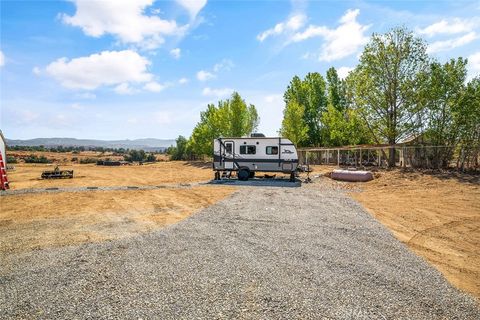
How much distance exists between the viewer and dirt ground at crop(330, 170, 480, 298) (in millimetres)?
7789

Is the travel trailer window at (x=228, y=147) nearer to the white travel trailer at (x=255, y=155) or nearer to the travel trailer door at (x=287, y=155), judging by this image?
the white travel trailer at (x=255, y=155)

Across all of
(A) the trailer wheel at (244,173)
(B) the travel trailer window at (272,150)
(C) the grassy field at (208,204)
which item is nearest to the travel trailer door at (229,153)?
(A) the trailer wheel at (244,173)

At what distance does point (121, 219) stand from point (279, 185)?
12.8m

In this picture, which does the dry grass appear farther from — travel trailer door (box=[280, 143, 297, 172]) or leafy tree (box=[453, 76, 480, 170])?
travel trailer door (box=[280, 143, 297, 172])

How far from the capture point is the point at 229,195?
1820 cm

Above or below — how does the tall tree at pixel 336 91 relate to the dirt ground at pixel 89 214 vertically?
above

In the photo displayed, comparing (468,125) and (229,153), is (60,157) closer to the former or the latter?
(229,153)

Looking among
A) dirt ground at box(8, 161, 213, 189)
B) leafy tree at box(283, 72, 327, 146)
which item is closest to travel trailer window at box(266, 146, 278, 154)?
dirt ground at box(8, 161, 213, 189)

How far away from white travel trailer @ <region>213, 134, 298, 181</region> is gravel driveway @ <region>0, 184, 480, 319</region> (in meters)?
13.9

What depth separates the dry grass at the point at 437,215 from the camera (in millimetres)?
7773

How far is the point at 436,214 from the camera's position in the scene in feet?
43.1

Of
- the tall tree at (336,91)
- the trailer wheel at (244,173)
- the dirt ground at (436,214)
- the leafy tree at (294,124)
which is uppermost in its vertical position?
the tall tree at (336,91)

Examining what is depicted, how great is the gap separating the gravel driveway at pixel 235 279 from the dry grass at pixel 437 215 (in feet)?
2.35

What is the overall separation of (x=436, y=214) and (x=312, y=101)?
41077 mm
